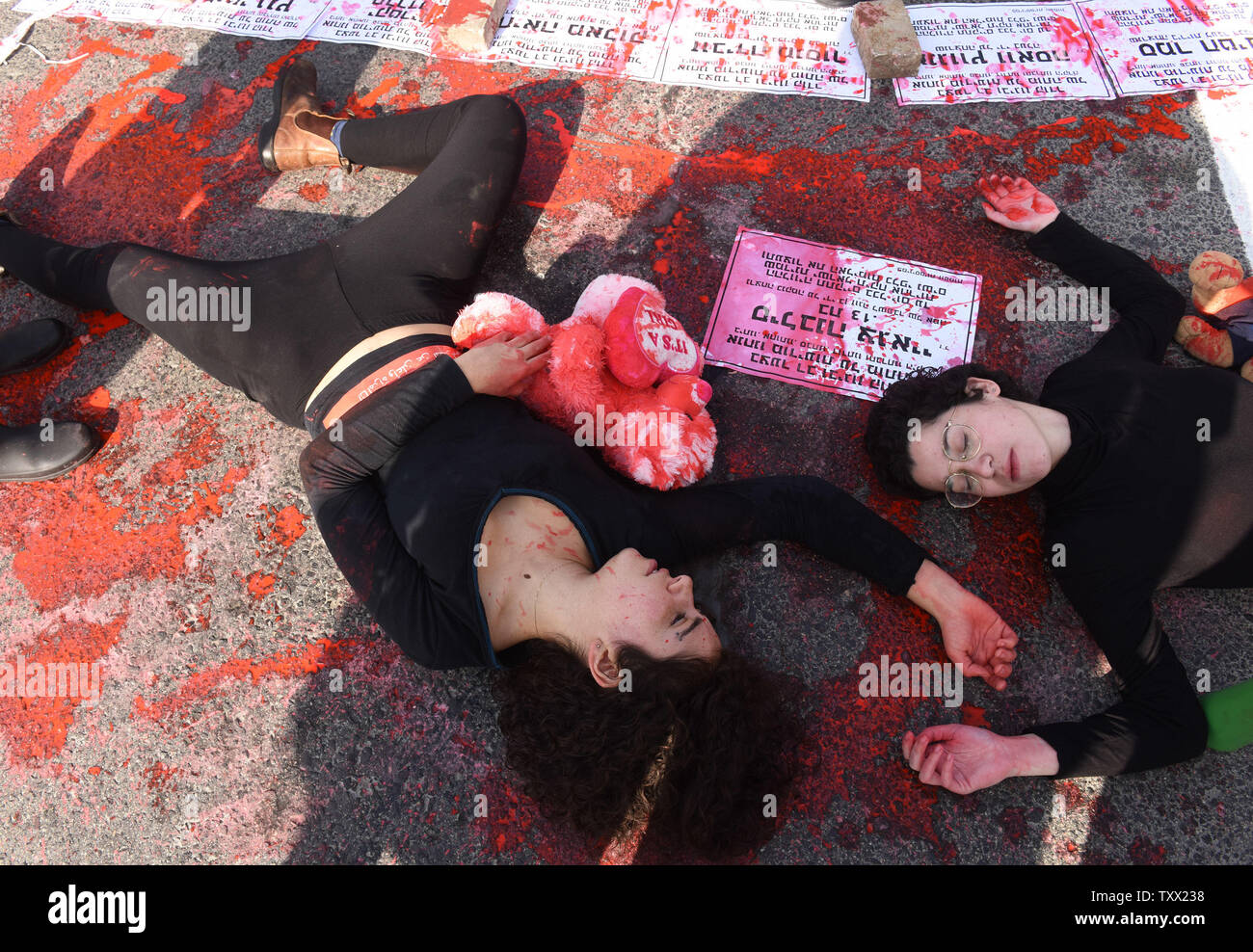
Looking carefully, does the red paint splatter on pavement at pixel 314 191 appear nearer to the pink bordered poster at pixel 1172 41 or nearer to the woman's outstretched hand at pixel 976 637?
the woman's outstretched hand at pixel 976 637


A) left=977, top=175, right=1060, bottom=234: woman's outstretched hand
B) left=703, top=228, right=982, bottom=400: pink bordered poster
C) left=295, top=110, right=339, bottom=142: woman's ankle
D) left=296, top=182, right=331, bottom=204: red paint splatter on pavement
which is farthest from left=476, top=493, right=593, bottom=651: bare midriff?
left=977, top=175, right=1060, bottom=234: woman's outstretched hand

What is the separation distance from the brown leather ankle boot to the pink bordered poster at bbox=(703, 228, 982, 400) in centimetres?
154

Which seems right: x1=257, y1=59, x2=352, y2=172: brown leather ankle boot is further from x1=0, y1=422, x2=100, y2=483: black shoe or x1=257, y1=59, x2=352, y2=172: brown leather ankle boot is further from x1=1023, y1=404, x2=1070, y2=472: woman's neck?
x1=1023, y1=404, x2=1070, y2=472: woman's neck

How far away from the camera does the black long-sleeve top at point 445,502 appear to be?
1737mm

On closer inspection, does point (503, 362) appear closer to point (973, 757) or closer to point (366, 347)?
point (366, 347)

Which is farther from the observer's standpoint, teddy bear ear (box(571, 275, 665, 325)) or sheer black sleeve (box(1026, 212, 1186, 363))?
sheer black sleeve (box(1026, 212, 1186, 363))

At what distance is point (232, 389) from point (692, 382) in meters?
1.60

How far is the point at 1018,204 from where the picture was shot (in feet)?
7.93

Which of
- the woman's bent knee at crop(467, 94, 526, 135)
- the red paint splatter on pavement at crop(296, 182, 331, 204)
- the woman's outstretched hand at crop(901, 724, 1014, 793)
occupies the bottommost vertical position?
the woman's outstretched hand at crop(901, 724, 1014, 793)

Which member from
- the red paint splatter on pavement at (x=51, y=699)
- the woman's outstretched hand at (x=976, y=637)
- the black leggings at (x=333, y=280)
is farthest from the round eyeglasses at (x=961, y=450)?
the red paint splatter on pavement at (x=51, y=699)

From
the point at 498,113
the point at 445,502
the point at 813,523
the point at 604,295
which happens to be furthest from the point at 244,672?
the point at 498,113

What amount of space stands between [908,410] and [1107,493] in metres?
0.56

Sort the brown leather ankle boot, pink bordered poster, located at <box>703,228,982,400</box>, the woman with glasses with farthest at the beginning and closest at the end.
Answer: the brown leather ankle boot < pink bordered poster, located at <box>703,228,982,400</box> < the woman with glasses

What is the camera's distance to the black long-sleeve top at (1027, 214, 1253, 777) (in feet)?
5.92
